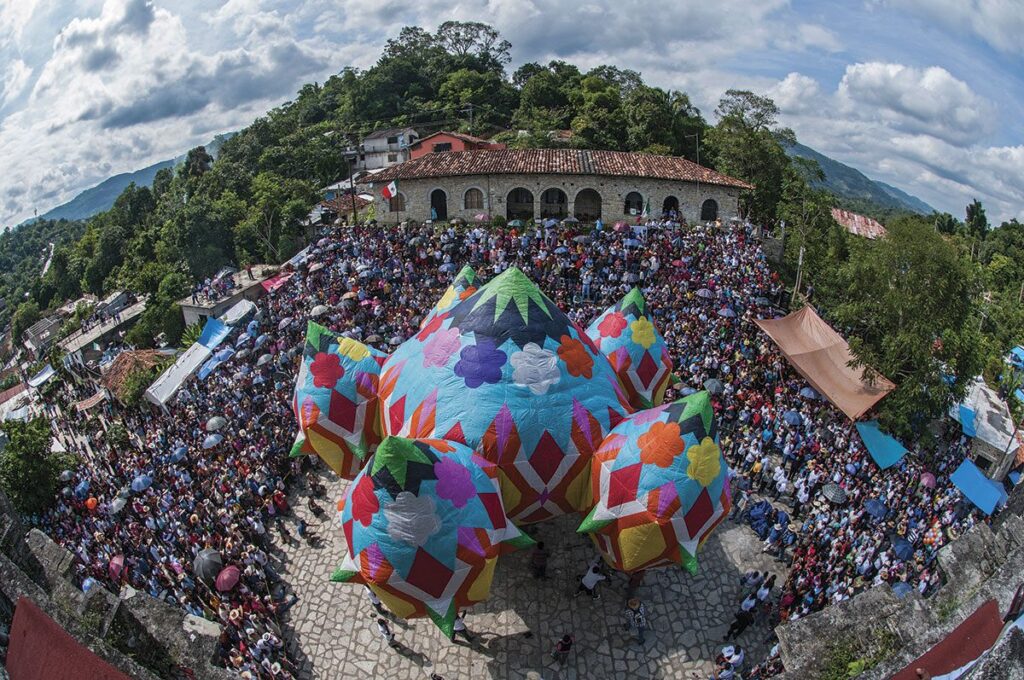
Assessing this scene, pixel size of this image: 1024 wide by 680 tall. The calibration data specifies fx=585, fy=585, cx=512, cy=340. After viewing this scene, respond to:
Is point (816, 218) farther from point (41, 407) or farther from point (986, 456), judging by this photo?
point (41, 407)

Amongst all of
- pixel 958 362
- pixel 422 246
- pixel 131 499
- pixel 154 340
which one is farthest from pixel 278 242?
pixel 958 362

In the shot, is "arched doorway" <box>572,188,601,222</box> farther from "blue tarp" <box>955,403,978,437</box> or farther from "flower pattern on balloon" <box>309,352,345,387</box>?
"flower pattern on balloon" <box>309,352,345,387</box>

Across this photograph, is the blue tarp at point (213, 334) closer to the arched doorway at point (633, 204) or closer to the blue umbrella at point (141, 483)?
the blue umbrella at point (141, 483)

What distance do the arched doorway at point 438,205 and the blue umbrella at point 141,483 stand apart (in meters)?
21.4

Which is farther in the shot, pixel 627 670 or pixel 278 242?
pixel 278 242

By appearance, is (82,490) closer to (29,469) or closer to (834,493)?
(29,469)

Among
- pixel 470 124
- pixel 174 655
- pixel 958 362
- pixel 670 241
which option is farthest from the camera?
pixel 470 124

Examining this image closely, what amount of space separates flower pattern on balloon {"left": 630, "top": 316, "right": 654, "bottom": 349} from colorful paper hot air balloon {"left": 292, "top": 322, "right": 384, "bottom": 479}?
635 centimetres

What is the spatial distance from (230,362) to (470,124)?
41.5m

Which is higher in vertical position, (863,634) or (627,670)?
(863,634)

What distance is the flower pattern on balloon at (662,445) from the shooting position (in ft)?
34.9

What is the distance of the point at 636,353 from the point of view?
568 inches

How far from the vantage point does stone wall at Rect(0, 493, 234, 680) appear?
7.43 m

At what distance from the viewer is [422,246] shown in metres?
28.3
